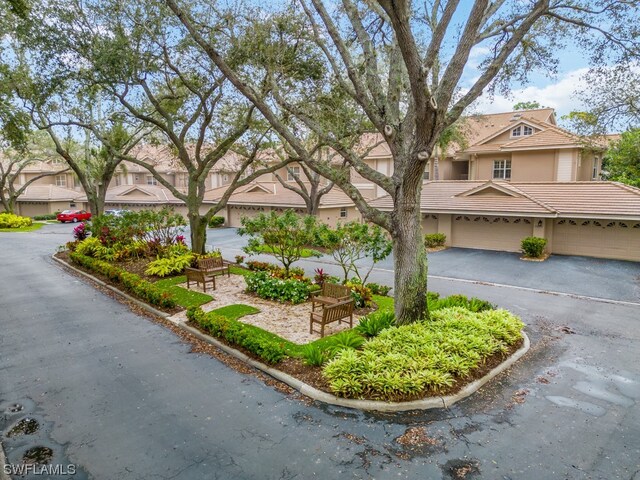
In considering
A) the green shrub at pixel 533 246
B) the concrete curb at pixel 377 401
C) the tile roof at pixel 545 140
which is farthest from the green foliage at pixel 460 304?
the tile roof at pixel 545 140

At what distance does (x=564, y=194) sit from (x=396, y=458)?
22.1 metres

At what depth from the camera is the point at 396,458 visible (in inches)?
231

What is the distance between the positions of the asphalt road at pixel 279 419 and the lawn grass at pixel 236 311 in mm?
1902

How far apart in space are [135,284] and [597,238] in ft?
72.5

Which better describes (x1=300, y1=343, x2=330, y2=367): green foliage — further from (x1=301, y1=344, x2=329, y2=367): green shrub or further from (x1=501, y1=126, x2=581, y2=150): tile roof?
(x1=501, y1=126, x2=581, y2=150): tile roof

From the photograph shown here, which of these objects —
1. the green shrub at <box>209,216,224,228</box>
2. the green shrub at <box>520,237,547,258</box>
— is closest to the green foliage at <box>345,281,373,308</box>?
the green shrub at <box>520,237,547,258</box>

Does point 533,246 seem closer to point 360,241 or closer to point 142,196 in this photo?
point 360,241

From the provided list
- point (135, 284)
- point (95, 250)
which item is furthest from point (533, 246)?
point (95, 250)

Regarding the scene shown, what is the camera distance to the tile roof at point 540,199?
20844mm

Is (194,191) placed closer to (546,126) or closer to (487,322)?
(487,322)

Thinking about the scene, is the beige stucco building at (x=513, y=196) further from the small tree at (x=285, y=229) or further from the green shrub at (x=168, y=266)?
the small tree at (x=285, y=229)

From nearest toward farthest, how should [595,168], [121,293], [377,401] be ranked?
[377,401]
[121,293]
[595,168]

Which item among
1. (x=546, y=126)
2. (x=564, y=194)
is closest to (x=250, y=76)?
(x=564, y=194)

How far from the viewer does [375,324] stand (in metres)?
10.4
